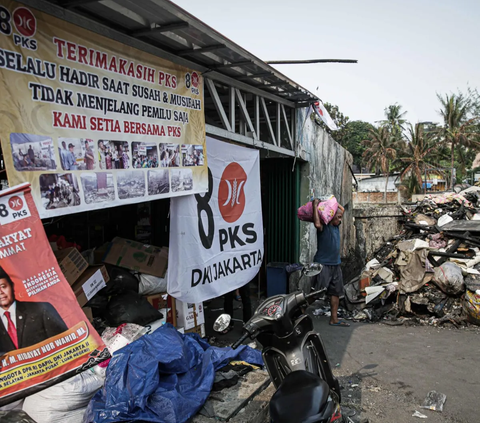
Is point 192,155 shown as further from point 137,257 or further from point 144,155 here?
point 137,257

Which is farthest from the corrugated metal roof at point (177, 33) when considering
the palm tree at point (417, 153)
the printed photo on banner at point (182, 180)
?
the palm tree at point (417, 153)

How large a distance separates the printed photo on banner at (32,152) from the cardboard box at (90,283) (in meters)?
1.98

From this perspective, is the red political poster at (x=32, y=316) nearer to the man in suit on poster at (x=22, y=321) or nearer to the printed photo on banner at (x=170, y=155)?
the man in suit on poster at (x=22, y=321)

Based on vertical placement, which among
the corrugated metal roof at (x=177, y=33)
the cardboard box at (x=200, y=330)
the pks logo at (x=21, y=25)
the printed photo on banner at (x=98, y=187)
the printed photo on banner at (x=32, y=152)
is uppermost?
the corrugated metal roof at (x=177, y=33)

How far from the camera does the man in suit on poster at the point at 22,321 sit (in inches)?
91.4

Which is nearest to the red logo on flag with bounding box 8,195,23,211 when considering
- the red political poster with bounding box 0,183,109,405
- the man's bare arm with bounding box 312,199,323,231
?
the red political poster with bounding box 0,183,109,405

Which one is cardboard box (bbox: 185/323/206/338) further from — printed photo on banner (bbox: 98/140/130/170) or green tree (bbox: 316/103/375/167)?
green tree (bbox: 316/103/375/167)

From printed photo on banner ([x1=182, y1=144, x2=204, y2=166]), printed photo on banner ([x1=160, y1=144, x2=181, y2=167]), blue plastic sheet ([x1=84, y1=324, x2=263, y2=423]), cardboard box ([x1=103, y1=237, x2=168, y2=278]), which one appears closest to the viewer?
blue plastic sheet ([x1=84, y1=324, x2=263, y2=423])

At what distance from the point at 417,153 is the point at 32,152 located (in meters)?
33.3

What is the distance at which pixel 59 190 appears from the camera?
3.10 m

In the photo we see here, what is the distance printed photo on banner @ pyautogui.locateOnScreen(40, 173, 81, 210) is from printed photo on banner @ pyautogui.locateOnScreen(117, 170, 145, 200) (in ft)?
1.54

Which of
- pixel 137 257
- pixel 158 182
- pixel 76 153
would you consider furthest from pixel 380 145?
pixel 76 153

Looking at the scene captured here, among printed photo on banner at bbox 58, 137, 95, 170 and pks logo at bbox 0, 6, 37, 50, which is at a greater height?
pks logo at bbox 0, 6, 37, 50

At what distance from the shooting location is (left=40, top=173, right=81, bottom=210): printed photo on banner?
2.99 metres
